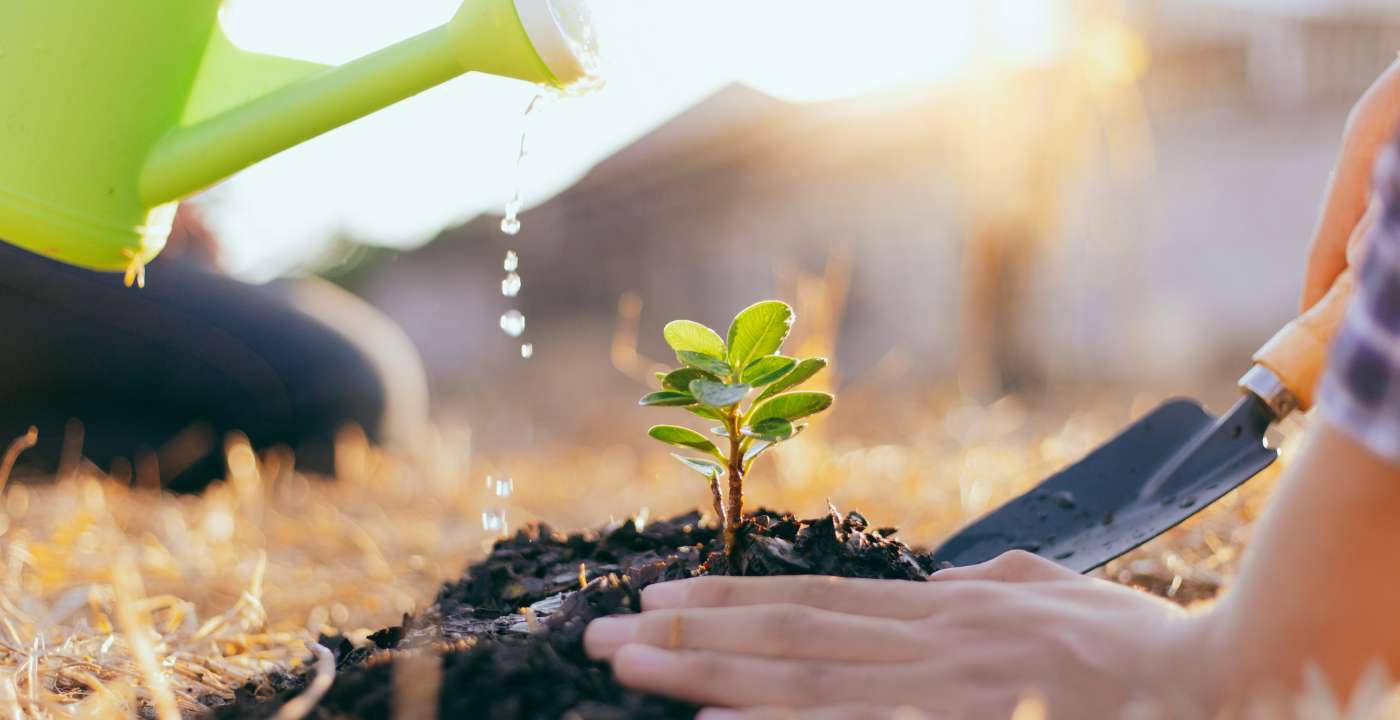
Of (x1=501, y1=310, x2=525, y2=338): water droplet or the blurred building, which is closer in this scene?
(x1=501, y1=310, x2=525, y2=338): water droplet

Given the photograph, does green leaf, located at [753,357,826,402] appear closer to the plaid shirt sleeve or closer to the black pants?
the plaid shirt sleeve

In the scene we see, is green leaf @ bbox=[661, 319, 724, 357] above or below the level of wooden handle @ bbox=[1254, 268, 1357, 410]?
above

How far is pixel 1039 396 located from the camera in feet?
16.7

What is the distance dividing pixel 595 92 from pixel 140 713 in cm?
77

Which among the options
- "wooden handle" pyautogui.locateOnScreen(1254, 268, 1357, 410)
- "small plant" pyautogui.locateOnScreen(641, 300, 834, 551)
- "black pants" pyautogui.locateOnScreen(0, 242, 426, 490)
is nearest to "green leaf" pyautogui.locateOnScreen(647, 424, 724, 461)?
"small plant" pyautogui.locateOnScreen(641, 300, 834, 551)

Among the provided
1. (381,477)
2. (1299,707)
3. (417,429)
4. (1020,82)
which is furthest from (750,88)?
(1299,707)

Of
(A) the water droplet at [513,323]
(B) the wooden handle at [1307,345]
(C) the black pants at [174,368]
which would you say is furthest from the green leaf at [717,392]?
(C) the black pants at [174,368]

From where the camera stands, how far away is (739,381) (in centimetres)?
88

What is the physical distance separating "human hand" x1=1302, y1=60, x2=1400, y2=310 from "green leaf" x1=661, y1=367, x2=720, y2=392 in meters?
0.70

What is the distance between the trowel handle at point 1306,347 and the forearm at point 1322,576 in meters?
0.57

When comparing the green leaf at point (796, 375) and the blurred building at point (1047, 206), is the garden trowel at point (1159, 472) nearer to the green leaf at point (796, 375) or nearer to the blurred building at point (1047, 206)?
the green leaf at point (796, 375)

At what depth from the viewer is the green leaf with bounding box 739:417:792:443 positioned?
0.86 metres

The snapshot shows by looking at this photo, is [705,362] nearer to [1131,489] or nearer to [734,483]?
[734,483]

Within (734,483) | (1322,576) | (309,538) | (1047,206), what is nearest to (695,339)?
(734,483)
